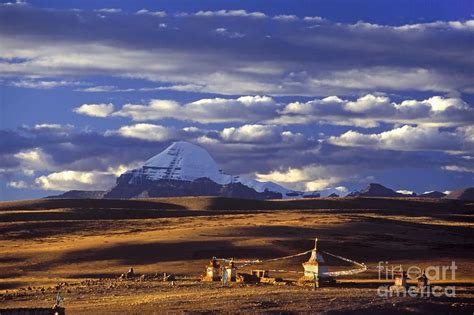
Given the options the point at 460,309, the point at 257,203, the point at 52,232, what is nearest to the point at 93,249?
the point at 52,232

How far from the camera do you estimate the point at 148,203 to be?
182m

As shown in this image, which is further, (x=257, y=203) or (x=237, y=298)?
(x=257, y=203)

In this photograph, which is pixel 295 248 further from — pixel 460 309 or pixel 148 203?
pixel 148 203

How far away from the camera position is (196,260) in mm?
71250

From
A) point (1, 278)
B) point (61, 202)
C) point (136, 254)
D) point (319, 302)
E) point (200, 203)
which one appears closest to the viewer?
point (319, 302)

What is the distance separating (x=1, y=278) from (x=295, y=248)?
82.0 feet

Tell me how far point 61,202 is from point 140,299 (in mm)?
128202

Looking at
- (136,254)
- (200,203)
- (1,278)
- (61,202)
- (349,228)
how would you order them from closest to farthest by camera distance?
1. (1,278)
2. (136,254)
3. (349,228)
4. (61,202)
5. (200,203)

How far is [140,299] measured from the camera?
4453cm

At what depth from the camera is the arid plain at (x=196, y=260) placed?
43.0 meters

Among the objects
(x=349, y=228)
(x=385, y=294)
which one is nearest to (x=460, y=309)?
(x=385, y=294)

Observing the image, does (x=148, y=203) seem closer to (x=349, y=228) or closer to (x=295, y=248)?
(x=349, y=228)

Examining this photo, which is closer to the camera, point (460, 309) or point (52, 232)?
point (460, 309)

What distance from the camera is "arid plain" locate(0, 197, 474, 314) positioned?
43031 millimetres
